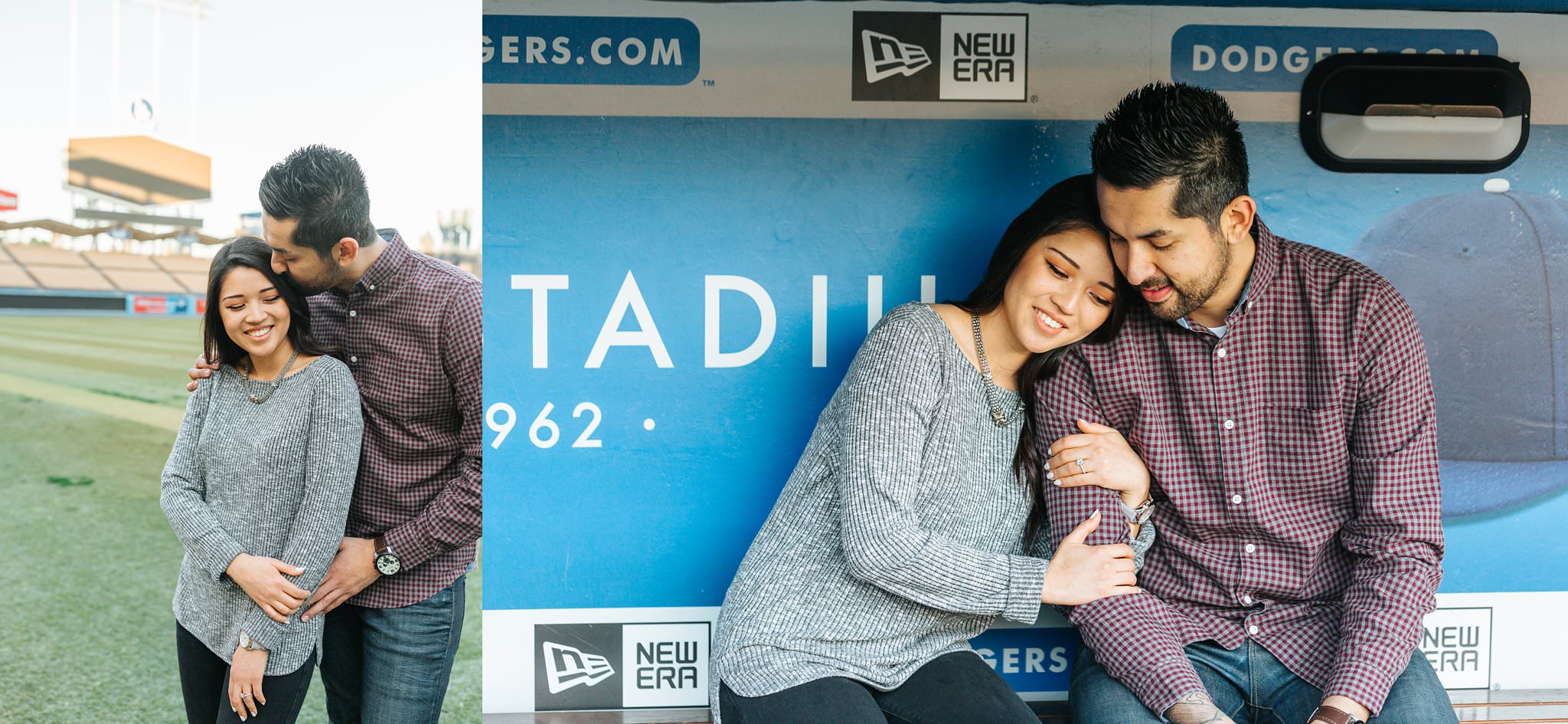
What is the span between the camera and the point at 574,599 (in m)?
2.30

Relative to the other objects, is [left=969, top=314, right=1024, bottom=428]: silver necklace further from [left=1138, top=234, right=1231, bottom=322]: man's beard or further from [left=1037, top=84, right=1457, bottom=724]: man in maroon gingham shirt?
[left=1138, top=234, right=1231, bottom=322]: man's beard

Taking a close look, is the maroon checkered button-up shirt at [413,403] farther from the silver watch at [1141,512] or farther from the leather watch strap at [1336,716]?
the leather watch strap at [1336,716]

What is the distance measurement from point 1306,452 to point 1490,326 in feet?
2.66

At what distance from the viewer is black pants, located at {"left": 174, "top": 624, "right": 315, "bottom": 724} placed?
2.07 metres

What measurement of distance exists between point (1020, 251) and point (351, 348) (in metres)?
1.37

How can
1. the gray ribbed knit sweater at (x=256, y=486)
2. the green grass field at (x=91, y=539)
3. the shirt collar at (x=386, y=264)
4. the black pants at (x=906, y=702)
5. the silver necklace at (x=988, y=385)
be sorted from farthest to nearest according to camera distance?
the green grass field at (x=91, y=539), the shirt collar at (x=386, y=264), the gray ribbed knit sweater at (x=256, y=486), the silver necklace at (x=988, y=385), the black pants at (x=906, y=702)

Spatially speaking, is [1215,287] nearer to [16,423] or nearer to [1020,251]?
[1020,251]

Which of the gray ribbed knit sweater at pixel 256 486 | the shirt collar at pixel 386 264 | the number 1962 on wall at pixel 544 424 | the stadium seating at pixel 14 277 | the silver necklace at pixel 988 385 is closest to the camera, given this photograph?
the silver necklace at pixel 988 385

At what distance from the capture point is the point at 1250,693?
1.97 m

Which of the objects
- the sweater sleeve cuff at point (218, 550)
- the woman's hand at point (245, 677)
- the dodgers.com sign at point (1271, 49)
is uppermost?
the dodgers.com sign at point (1271, 49)

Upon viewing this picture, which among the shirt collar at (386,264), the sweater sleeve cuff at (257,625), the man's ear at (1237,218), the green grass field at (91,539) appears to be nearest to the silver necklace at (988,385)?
the man's ear at (1237,218)

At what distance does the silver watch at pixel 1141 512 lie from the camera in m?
1.98

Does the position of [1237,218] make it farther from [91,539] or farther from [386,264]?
[91,539]

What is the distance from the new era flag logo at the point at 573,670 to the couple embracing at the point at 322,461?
27 centimetres
